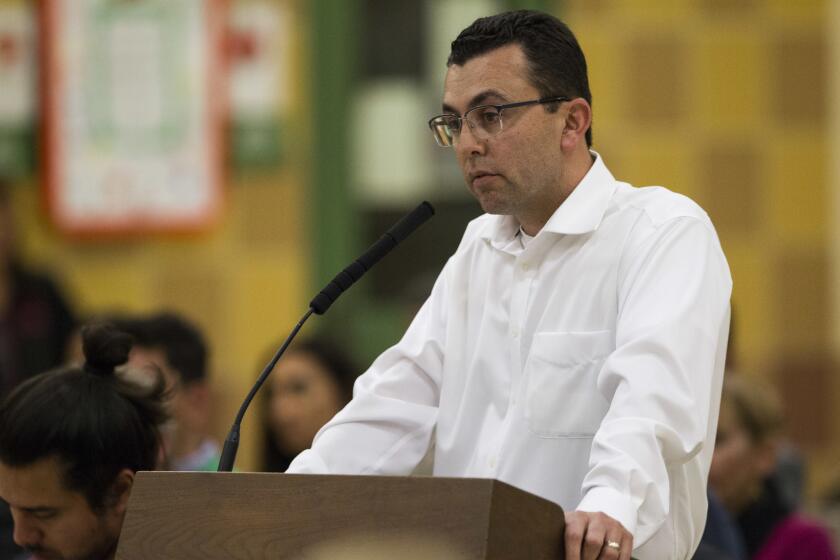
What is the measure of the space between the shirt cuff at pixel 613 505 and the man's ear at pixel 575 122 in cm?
66

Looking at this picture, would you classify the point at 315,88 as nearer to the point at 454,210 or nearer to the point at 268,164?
the point at 268,164

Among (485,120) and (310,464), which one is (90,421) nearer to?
(310,464)

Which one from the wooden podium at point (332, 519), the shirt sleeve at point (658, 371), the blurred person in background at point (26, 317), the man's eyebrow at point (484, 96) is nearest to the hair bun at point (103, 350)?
the wooden podium at point (332, 519)

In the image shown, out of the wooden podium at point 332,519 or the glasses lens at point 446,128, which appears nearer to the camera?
the wooden podium at point 332,519

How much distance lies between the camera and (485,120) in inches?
95.1

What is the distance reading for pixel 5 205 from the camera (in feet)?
19.3

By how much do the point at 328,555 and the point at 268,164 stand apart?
4330 mm

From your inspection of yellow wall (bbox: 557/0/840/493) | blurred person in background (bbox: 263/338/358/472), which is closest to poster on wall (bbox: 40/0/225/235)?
yellow wall (bbox: 557/0/840/493)

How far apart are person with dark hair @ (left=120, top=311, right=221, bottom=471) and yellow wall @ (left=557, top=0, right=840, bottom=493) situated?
2.70 metres

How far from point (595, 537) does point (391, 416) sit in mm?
673

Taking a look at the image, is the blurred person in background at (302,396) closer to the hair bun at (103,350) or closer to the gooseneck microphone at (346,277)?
the hair bun at (103,350)

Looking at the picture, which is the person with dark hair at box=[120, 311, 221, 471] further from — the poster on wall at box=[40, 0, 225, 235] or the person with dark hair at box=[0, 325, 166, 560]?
the poster on wall at box=[40, 0, 225, 235]

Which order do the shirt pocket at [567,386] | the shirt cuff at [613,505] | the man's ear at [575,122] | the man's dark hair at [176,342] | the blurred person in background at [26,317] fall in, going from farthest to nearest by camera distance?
the blurred person in background at [26,317], the man's dark hair at [176,342], the man's ear at [575,122], the shirt pocket at [567,386], the shirt cuff at [613,505]

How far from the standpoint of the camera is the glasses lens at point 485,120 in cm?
241
